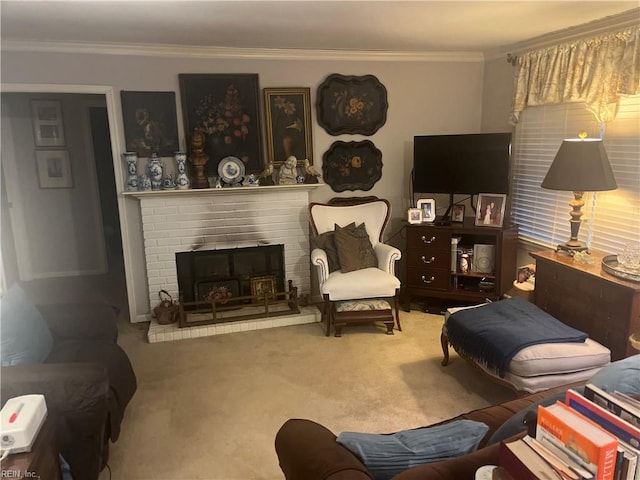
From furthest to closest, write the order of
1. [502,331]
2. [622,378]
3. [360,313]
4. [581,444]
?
[360,313], [502,331], [622,378], [581,444]

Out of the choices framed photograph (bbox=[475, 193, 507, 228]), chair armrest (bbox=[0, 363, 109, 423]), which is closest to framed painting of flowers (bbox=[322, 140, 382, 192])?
framed photograph (bbox=[475, 193, 507, 228])

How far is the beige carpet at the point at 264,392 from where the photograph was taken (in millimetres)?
2477

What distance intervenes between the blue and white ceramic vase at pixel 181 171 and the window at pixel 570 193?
285cm

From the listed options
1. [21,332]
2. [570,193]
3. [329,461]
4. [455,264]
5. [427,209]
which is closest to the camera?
[329,461]

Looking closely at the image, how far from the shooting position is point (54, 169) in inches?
217

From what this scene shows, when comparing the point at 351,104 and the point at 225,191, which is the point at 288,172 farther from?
the point at 351,104

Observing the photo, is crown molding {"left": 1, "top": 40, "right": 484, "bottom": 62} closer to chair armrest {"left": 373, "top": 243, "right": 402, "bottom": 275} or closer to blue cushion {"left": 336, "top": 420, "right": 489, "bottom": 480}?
chair armrest {"left": 373, "top": 243, "right": 402, "bottom": 275}

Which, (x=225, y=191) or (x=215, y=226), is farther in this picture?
(x=215, y=226)

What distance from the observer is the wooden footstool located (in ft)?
12.5

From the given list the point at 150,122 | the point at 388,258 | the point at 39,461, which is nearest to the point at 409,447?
the point at 39,461

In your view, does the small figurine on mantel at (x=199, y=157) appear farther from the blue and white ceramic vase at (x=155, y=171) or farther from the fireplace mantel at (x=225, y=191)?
the blue and white ceramic vase at (x=155, y=171)

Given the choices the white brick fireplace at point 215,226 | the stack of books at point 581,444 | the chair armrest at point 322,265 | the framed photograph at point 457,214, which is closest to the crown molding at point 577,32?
the framed photograph at point 457,214

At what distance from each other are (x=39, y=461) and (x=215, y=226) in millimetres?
2594

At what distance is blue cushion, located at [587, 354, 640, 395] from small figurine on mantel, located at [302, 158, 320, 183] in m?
2.97
